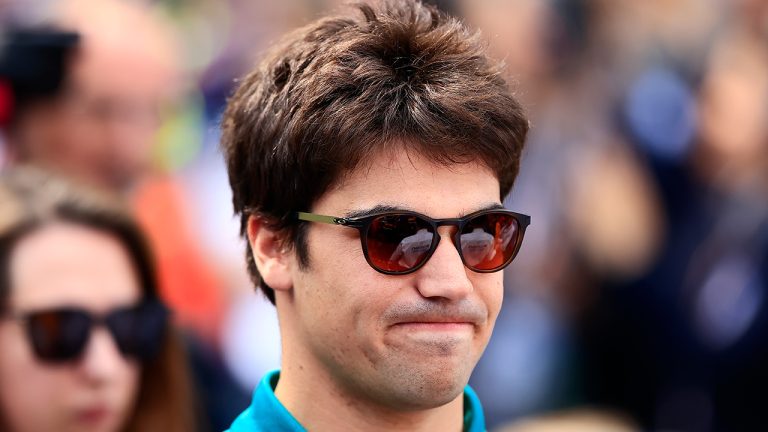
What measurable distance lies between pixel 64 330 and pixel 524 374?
9.11ft

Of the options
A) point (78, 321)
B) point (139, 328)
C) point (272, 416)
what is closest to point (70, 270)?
point (78, 321)

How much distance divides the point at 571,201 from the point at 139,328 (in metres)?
2.91

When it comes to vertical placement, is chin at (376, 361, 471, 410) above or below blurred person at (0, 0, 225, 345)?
below

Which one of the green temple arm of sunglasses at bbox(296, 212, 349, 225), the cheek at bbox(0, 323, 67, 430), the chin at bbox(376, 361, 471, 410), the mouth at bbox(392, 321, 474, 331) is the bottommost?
the cheek at bbox(0, 323, 67, 430)

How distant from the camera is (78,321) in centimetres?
396

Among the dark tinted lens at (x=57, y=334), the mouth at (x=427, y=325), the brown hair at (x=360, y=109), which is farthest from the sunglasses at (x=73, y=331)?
the mouth at (x=427, y=325)

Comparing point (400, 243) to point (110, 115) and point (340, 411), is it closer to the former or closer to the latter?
point (340, 411)

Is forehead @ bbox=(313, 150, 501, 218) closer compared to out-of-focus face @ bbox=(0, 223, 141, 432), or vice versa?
forehead @ bbox=(313, 150, 501, 218)

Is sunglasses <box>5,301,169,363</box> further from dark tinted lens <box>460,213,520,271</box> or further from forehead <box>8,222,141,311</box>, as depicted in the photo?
dark tinted lens <box>460,213,520,271</box>

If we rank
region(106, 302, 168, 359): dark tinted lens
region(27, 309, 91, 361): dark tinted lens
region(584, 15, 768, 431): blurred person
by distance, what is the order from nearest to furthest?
region(27, 309, 91, 361): dark tinted lens → region(106, 302, 168, 359): dark tinted lens → region(584, 15, 768, 431): blurred person

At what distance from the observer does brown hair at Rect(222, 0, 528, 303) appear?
8.58 ft

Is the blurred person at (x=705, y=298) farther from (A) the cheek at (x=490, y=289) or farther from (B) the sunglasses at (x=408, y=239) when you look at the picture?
(B) the sunglasses at (x=408, y=239)

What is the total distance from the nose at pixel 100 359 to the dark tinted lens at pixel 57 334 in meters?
0.04

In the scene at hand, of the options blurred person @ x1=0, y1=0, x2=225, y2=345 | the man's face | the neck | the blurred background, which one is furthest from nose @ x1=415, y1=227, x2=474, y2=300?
the blurred background
